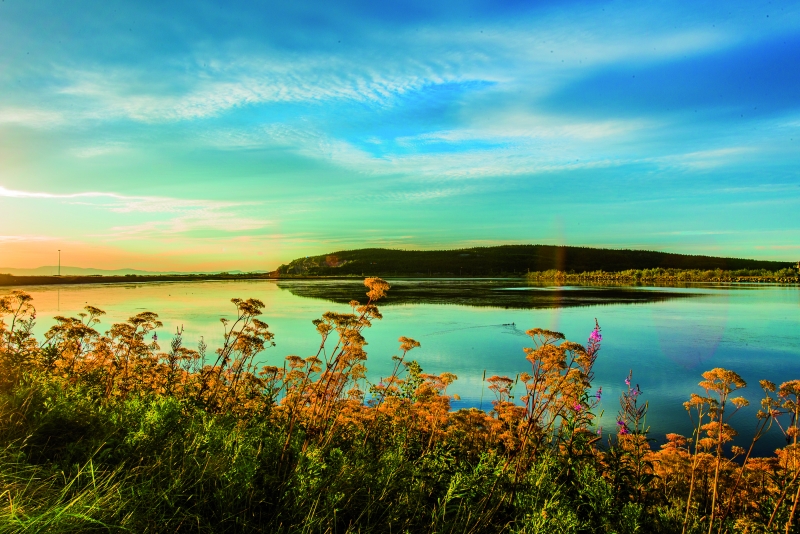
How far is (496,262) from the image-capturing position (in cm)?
12106

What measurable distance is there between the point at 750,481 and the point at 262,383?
223 inches

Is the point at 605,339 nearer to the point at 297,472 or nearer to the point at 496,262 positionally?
the point at 297,472

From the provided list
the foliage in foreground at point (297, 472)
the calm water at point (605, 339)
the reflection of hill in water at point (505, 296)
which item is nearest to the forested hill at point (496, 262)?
the reflection of hill in water at point (505, 296)

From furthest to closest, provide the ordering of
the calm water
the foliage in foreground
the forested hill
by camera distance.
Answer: the forested hill → the calm water → the foliage in foreground

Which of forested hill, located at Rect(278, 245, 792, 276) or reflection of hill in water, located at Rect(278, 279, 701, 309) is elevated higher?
forested hill, located at Rect(278, 245, 792, 276)

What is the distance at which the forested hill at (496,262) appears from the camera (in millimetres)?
107188

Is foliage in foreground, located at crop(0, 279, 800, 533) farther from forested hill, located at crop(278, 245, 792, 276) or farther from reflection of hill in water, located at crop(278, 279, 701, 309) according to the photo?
forested hill, located at crop(278, 245, 792, 276)

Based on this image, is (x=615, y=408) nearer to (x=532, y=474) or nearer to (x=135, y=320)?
(x=532, y=474)

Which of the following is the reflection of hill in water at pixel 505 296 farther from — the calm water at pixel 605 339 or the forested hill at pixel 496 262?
the forested hill at pixel 496 262

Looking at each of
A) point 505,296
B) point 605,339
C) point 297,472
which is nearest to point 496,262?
point 505,296

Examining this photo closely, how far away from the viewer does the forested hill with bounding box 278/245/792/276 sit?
10719 cm

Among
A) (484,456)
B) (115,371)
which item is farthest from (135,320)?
(484,456)

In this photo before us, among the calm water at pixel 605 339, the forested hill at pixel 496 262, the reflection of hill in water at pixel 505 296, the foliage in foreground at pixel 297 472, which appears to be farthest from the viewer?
the forested hill at pixel 496 262

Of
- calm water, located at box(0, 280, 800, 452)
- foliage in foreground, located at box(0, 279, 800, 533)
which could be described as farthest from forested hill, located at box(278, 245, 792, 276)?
foliage in foreground, located at box(0, 279, 800, 533)
